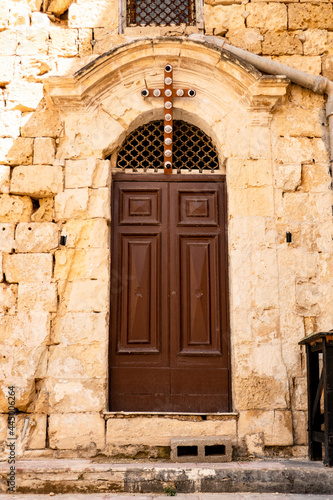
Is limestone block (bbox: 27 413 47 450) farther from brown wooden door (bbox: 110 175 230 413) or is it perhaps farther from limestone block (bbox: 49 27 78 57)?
limestone block (bbox: 49 27 78 57)

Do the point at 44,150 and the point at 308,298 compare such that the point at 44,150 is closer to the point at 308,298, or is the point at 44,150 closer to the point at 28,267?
the point at 28,267

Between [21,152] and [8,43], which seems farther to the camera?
[8,43]

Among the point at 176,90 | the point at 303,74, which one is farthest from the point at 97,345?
the point at 303,74

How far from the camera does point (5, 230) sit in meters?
5.43

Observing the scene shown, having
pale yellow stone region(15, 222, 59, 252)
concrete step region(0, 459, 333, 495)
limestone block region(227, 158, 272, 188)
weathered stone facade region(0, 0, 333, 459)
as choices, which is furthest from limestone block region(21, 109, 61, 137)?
concrete step region(0, 459, 333, 495)

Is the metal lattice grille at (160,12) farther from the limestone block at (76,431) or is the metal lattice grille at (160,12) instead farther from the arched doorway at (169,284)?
the limestone block at (76,431)

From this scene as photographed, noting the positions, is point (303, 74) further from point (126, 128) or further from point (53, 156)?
point (53, 156)

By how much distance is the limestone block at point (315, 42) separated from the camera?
5.88 meters

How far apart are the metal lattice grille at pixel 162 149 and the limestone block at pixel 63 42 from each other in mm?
1139

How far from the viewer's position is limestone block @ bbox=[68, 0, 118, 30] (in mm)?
5922

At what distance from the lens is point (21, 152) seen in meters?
5.60

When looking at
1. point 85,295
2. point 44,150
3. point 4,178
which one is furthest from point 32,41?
point 85,295

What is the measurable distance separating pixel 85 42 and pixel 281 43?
2.17m

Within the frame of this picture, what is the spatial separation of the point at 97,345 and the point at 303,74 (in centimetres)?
355
